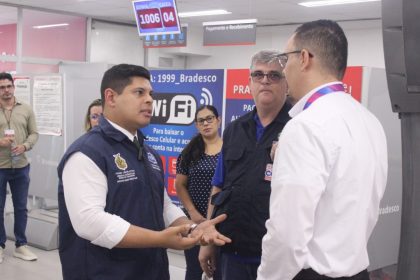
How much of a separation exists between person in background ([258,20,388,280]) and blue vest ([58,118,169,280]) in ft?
1.57

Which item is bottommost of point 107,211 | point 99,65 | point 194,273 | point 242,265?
point 194,273

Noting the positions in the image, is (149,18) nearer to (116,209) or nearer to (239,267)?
(239,267)

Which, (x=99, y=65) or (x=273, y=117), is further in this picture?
(x=99, y=65)

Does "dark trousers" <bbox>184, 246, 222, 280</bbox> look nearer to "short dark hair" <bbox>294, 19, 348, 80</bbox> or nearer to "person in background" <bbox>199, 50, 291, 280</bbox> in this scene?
"person in background" <bbox>199, 50, 291, 280</bbox>

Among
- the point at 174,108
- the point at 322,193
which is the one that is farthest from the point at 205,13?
the point at 322,193

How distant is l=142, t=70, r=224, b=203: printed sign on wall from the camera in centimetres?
445

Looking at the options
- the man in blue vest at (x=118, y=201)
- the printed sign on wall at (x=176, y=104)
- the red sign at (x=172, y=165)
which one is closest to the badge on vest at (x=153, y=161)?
the man in blue vest at (x=118, y=201)

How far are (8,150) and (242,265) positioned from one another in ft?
10.2

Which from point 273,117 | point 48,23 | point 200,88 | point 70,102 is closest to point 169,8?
point 70,102

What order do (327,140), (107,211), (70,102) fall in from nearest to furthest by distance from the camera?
(327,140) < (107,211) < (70,102)

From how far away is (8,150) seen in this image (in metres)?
4.62

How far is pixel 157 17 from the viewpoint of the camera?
23.6 ft

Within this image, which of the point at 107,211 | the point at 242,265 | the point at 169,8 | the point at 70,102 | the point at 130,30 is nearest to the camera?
the point at 107,211

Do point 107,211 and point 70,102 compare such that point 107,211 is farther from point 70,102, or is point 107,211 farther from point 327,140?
point 70,102
